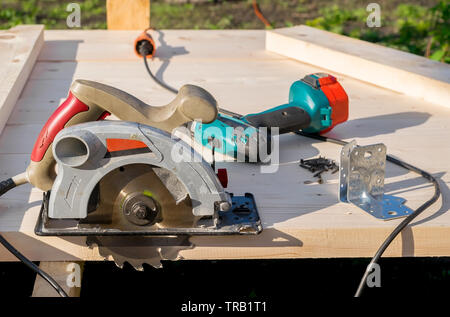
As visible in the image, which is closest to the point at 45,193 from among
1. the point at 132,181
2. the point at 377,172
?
the point at 132,181

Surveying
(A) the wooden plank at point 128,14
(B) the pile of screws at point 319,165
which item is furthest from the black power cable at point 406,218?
(A) the wooden plank at point 128,14

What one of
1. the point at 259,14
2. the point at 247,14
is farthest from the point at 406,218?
the point at 247,14

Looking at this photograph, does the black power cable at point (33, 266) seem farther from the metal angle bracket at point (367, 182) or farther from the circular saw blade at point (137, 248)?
the metal angle bracket at point (367, 182)

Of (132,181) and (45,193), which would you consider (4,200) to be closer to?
(45,193)

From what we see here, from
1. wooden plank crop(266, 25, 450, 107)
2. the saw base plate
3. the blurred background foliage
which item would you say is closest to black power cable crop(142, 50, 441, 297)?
the saw base plate

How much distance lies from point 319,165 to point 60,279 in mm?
783

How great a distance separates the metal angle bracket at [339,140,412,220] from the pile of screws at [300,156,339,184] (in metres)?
0.16

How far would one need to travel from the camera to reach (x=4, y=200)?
62.6 inches

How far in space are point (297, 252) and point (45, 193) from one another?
62 centimetres

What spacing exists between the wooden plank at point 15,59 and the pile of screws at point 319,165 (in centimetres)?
99

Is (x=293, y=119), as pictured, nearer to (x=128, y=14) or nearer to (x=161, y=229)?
(x=161, y=229)

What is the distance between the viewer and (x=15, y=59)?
2.62 meters

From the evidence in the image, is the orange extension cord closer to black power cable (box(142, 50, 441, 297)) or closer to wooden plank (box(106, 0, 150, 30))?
wooden plank (box(106, 0, 150, 30))

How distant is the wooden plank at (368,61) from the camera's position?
2428mm
